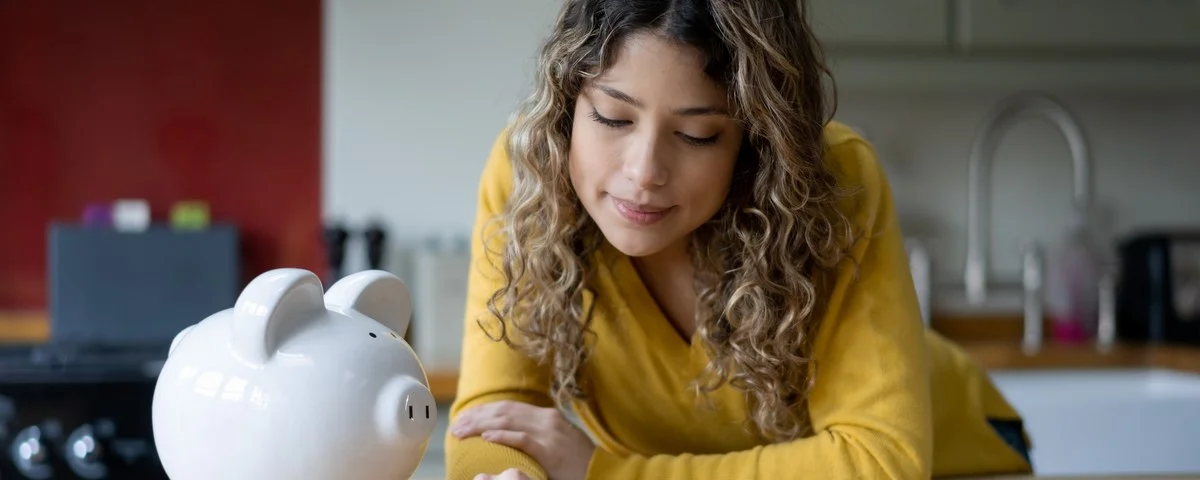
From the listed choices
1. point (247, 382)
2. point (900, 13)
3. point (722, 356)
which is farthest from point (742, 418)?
point (900, 13)

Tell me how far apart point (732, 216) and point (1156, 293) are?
6.56ft

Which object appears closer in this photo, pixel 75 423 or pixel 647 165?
pixel 647 165

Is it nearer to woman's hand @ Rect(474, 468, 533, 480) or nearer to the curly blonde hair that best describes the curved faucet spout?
the curly blonde hair

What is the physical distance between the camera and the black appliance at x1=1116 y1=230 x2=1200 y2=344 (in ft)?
8.77

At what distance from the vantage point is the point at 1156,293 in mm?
2684

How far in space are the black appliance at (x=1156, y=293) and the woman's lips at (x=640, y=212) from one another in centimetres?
213

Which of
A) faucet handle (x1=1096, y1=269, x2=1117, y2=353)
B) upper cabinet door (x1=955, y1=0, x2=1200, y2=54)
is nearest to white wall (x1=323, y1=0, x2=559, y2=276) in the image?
upper cabinet door (x1=955, y1=0, x2=1200, y2=54)

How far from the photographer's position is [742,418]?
1.19m

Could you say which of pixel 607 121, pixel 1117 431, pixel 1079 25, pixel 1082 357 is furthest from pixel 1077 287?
pixel 607 121

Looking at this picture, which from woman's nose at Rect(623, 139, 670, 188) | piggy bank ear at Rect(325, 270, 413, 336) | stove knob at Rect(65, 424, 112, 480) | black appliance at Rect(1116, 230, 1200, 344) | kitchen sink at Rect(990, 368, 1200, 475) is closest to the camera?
piggy bank ear at Rect(325, 270, 413, 336)

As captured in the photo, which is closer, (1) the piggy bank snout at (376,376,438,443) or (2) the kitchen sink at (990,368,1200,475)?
(1) the piggy bank snout at (376,376,438,443)

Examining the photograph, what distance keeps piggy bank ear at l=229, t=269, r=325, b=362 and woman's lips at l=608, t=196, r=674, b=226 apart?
1.09ft

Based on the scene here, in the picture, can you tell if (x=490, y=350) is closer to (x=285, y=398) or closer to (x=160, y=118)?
(x=285, y=398)

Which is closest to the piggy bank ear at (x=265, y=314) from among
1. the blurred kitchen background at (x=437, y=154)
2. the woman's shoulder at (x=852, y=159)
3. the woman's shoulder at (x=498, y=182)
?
the woman's shoulder at (x=498, y=182)
